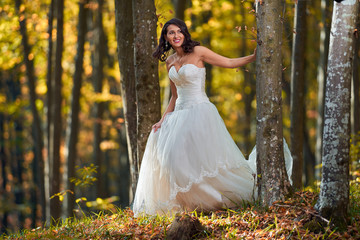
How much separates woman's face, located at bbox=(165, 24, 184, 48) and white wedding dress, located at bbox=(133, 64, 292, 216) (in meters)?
0.36

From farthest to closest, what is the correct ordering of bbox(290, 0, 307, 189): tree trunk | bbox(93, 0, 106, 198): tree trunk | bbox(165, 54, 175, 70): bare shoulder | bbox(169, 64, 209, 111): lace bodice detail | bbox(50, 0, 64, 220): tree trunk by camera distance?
1. bbox(93, 0, 106, 198): tree trunk
2. bbox(50, 0, 64, 220): tree trunk
3. bbox(290, 0, 307, 189): tree trunk
4. bbox(165, 54, 175, 70): bare shoulder
5. bbox(169, 64, 209, 111): lace bodice detail

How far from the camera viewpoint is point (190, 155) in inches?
A: 227

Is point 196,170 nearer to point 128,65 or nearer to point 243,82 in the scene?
point 128,65

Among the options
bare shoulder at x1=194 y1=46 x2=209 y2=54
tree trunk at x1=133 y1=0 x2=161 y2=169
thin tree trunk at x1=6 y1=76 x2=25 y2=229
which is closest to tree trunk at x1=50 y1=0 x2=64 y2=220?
tree trunk at x1=133 y1=0 x2=161 y2=169

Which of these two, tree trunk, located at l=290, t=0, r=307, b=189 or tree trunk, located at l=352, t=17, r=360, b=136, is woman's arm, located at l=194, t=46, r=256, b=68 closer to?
tree trunk, located at l=290, t=0, r=307, b=189

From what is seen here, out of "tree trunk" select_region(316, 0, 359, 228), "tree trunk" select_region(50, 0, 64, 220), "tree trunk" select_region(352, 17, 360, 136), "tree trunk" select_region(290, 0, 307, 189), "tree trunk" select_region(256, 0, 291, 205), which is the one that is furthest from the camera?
"tree trunk" select_region(50, 0, 64, 220)

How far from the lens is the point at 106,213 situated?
6773mm

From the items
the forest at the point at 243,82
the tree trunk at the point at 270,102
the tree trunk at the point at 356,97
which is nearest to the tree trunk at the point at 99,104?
the forest at the point at 243,82

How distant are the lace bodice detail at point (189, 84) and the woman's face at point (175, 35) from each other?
13.9 inches

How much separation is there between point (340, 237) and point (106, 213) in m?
3.82

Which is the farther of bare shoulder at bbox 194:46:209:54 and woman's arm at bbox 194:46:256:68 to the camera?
bare shoulder at bbox 194:46:209:54

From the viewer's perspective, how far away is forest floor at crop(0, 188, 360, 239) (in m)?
4.46

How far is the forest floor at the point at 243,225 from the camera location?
446 centimetres

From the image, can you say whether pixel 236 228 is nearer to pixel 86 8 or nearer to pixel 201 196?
pixel 201 196
